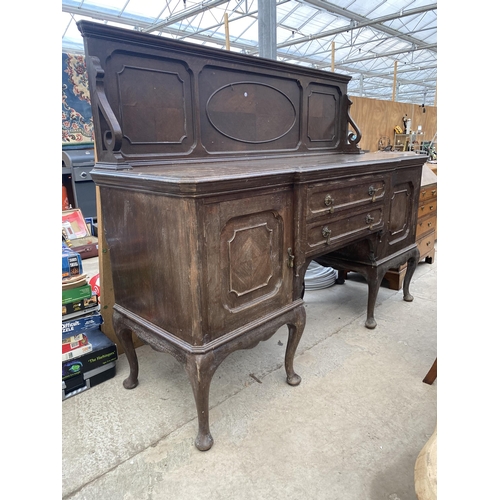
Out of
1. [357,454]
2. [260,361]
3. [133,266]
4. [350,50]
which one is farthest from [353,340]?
[350,50]

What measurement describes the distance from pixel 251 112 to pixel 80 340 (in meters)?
1.56

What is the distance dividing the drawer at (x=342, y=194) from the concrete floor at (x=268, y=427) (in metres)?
0.90

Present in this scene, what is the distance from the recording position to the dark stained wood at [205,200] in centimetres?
135

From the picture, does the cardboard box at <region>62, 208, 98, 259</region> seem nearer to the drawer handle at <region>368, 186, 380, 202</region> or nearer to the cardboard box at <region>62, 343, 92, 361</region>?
the cardboard box at <region>62, 343, 92, 361</region>

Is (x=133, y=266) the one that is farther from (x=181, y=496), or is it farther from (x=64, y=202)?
(x=64, y=202)

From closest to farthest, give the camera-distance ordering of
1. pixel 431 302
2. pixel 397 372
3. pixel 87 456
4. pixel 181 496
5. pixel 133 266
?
pixel 181 496, pixel 87 456, pixel 133 266, pixel 397 372, pixel 431 302

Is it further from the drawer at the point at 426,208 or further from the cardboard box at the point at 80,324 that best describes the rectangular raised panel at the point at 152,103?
the drawer at the point at 426,208

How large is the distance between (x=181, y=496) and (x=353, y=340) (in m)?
1.43

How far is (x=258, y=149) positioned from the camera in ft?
7.52

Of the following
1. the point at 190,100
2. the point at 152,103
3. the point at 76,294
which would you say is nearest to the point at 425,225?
the point at 190,100

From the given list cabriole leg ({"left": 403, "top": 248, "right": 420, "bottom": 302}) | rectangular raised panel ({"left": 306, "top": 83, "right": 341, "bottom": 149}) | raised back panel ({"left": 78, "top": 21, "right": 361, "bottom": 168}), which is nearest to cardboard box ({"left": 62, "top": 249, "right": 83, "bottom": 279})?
raised back panel ({"left": 78, "top": 21, "right": 361, "bottom": 168})

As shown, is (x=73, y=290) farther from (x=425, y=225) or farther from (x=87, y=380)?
(x=425, y=225)

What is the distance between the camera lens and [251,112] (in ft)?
7.30

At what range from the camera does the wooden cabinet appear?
3160 millimetres
